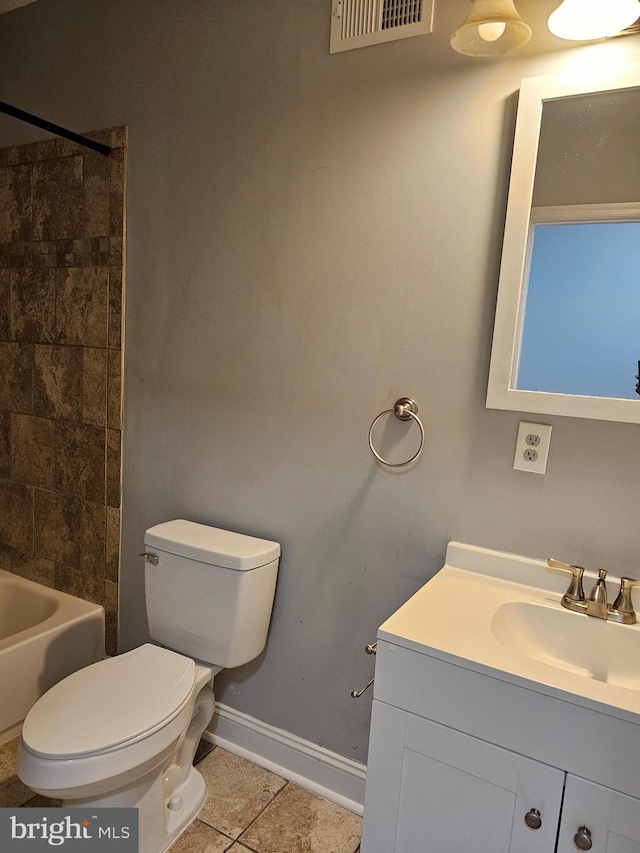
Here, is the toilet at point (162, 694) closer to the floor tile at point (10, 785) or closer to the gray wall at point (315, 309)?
the gray wall at point (315, 309)

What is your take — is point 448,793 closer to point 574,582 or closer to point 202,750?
point 574,582

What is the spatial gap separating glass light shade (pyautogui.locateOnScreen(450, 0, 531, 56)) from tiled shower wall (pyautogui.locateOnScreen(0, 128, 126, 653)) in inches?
48.5

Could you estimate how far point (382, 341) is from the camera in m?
1.55

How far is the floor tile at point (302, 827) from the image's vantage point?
1.57m

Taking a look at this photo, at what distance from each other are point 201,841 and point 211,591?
664mm

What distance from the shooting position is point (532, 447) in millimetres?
1378

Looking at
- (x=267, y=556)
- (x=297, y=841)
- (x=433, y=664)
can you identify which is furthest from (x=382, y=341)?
(x=297, y=841)

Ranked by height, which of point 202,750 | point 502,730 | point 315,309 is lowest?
point 202,750

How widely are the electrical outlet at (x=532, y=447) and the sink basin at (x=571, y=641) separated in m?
0.32

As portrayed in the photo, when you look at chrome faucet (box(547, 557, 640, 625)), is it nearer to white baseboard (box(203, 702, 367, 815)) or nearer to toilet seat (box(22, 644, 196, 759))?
white baseboard (box(203, 702, 367, 815))

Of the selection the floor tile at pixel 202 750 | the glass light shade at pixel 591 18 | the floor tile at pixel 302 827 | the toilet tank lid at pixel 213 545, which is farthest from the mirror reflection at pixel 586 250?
the floor tile at pixel 202 750

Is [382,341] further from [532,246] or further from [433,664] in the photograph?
[433,664]

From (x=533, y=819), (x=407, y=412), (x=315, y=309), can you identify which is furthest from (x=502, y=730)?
(x=315, y=309)

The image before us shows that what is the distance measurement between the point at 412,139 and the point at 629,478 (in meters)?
0.98
